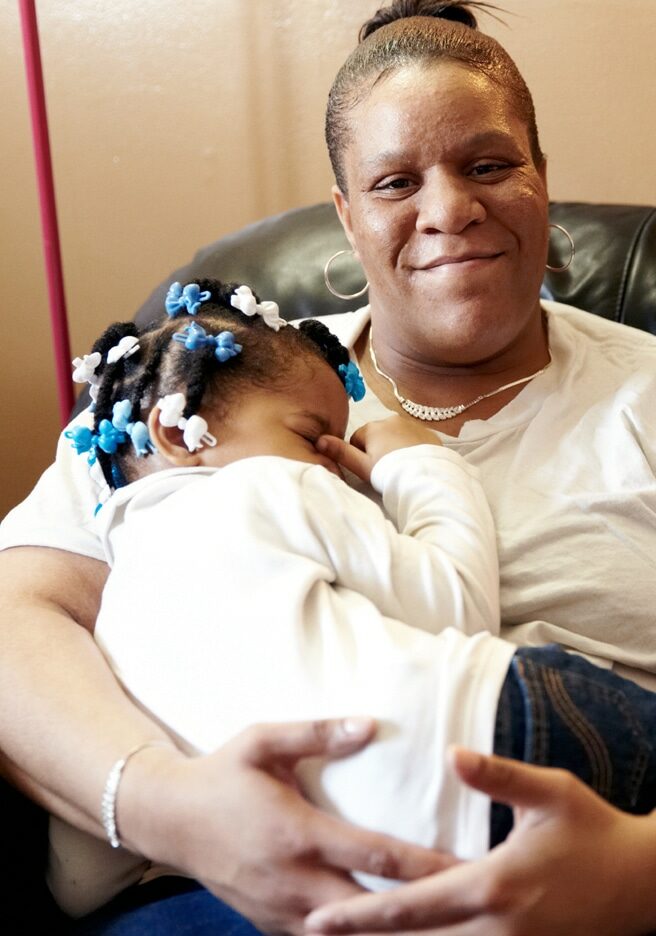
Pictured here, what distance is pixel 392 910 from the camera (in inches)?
36.0

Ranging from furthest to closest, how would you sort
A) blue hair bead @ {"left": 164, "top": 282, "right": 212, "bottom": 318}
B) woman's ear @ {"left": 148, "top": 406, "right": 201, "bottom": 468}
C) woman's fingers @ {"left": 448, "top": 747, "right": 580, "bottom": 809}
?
blue hair bead @ {"left": 164, "top": 282, "right": 212, "bottom": 318}
woman's ear @ {"left": 148, "top": 406, "right": 201, "bottom": 468}
woman's fingers @ {"left": 448, "top": 747, "right": 580, "bottom": 809}

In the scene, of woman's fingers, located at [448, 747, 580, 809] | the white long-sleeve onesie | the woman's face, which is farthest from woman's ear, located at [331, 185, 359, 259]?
woman's fingers, located at [448, 747, 580, 809]

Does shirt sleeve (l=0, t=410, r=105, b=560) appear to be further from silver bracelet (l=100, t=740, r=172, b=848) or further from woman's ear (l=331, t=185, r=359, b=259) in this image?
woman's ear (l=331, t=185, r=359, b=259)

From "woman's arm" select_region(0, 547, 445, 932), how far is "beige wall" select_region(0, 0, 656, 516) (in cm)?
167

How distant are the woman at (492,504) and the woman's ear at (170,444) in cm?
23

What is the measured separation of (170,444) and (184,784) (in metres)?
0.38

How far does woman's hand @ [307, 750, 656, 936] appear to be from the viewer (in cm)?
90

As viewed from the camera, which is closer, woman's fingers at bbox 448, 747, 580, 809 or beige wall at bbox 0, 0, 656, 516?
woman's fingers at bbox 448, 747, 580, 809

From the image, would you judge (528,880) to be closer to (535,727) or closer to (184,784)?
(535,727)

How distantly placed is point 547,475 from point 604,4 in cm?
144

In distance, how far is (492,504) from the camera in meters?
1.39

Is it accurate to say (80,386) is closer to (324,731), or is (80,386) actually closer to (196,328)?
(196,328)

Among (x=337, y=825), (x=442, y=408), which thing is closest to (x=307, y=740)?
(x=337, y=825)

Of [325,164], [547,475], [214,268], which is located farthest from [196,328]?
[325,164]
